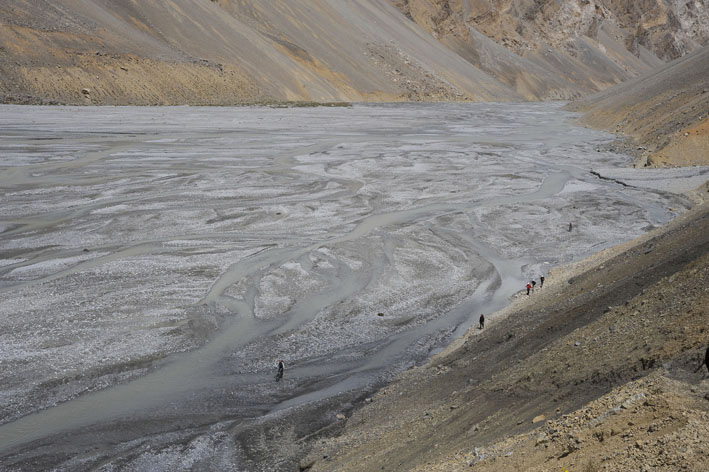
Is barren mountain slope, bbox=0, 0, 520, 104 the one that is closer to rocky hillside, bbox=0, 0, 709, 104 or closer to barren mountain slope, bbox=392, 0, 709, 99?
rocky hillside, bbox=0, 0, 709, 104

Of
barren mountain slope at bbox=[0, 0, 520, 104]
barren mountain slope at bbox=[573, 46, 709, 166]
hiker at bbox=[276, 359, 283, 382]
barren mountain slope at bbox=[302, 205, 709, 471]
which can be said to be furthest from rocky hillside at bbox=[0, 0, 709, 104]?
barren mountain slope at bbox=[302, 205, 709, 471]

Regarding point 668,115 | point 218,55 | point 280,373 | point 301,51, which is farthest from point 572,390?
point 301,51

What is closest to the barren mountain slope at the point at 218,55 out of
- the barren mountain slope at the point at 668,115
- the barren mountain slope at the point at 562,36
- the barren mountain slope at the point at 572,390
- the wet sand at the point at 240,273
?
the barren mountain slope at the point at 562,36

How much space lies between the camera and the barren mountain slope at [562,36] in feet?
394

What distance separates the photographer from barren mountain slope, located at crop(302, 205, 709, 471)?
452 centimetres

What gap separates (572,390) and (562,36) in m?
148

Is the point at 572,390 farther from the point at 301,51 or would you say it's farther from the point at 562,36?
the point at 562,36

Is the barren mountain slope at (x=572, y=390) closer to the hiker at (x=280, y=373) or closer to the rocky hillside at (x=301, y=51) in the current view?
the hiker at (x=280, y=373)

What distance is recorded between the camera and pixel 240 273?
1422 cm

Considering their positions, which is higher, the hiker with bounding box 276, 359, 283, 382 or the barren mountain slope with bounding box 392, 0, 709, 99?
the barren mountain slope with bounding box 392, 0, 709, 99

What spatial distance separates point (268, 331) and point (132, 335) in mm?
2280

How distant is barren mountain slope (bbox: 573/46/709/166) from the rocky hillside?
111 feet

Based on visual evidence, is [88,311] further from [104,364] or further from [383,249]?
[383,249]

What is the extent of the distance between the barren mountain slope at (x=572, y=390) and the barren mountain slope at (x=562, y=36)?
368 feet
